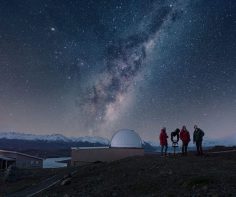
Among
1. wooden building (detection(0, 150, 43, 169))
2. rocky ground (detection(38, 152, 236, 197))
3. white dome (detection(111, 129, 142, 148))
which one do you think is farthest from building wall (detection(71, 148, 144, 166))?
rocky ground (detection(38, 152, 236, 197))

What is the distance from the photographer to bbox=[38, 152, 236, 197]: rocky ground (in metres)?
17.0

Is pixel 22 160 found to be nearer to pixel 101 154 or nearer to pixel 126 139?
pixel 101 154

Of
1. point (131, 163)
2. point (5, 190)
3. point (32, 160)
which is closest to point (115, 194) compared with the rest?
point (131, 163)

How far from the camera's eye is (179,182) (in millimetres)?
18391

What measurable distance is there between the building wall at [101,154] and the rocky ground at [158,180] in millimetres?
18716

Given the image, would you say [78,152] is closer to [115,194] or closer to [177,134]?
[177,134]

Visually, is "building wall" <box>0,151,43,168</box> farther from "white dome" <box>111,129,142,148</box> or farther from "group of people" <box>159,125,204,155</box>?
"group of people" <box>159,125,204,155</box>

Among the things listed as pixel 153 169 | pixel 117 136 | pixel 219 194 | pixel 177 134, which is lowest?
pixel 219 194

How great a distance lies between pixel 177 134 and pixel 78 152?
23504 millimetres

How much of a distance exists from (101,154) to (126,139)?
16.2 feet

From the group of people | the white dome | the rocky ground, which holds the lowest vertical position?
the rocky ground

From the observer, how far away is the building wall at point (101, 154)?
46.3 meters

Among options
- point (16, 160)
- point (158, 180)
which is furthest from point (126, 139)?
point (158, 180)

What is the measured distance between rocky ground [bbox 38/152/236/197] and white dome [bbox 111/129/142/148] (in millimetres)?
22093
